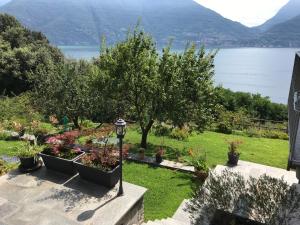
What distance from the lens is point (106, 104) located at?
1568cm

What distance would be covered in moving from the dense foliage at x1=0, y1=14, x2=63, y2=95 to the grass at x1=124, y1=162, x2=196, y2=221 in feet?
66.5

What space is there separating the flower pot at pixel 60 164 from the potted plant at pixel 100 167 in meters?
0.24

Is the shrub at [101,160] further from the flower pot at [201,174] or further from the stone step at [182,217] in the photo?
the flower pot at [201,174]

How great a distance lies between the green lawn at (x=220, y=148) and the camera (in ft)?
41.7

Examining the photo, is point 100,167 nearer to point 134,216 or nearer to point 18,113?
point 134,216

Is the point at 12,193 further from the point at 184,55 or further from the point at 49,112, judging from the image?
the point at 49,112

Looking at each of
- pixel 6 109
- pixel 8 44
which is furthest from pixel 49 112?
pixel 8 44

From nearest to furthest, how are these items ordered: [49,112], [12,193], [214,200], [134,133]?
1. [214,200]
2. [12,193]
3. [49,112]
4. [134,133]

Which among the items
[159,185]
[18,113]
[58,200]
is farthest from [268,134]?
[18,113]

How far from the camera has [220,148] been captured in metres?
14.5

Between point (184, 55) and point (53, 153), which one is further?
point (184, 55)

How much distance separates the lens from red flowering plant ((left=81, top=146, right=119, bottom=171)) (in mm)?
7379

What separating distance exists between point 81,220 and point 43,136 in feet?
28.8

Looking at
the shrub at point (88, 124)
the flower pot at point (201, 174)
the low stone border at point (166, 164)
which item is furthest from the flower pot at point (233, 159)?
the shrub at point (88, 124)
